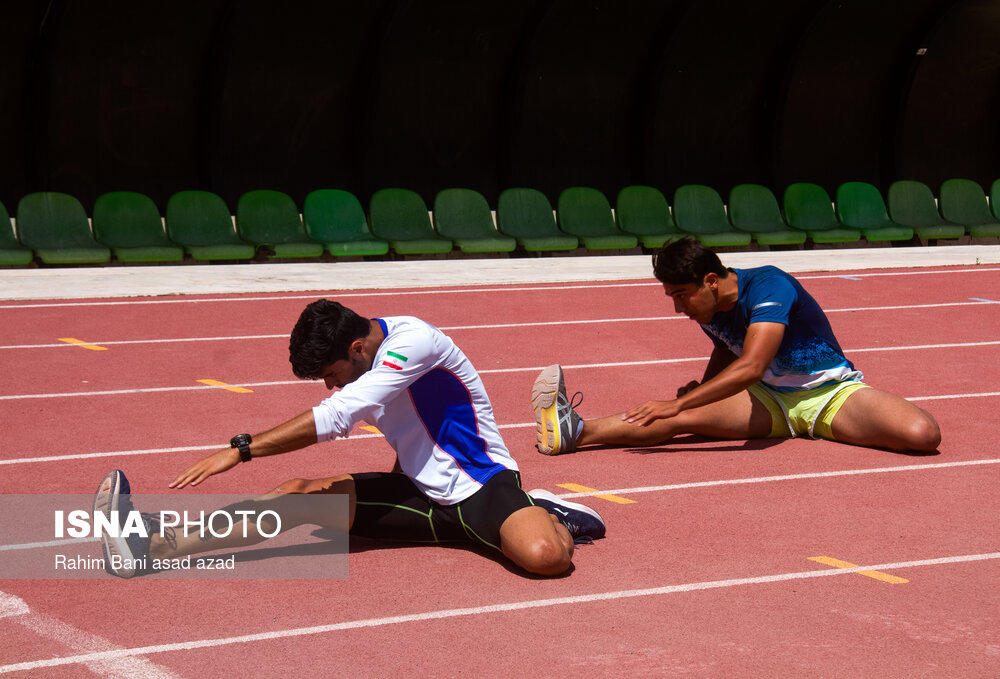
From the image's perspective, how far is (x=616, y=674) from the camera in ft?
11.0

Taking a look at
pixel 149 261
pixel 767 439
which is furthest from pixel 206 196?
pixel 767 439

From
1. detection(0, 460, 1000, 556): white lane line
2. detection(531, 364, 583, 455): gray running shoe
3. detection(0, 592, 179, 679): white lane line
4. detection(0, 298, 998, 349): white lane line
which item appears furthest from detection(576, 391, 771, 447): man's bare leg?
detection(0, 298, 998, 349): white lane line

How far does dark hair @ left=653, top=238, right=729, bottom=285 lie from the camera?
18.4 feet

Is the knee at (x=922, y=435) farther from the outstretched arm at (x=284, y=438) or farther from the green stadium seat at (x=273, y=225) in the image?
the green stadium seat at (x=273, y=225)

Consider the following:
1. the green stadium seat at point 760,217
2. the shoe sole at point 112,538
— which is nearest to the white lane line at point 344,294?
the green stadium seat at point 760,217

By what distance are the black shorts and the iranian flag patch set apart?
1.88 feet

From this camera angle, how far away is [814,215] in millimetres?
17219

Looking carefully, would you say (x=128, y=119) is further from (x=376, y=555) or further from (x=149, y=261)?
(x=376, y=555)

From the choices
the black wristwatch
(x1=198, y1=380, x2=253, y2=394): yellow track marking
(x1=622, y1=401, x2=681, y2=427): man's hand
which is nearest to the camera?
the black wristwatch

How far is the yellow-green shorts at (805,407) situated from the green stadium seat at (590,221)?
30.7 feet

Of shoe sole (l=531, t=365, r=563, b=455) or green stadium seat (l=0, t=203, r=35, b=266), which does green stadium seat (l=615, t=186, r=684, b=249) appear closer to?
green stadium seat (l=0, t=203, r=35, b=266)

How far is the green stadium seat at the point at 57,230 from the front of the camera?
42.6ft

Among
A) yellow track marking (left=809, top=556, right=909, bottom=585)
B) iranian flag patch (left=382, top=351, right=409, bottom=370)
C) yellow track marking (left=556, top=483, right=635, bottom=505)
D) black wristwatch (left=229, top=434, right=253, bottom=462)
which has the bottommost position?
yellow track marking (left=809, top=556, right=909, bottom=585)

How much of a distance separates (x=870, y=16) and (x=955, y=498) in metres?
14.6
